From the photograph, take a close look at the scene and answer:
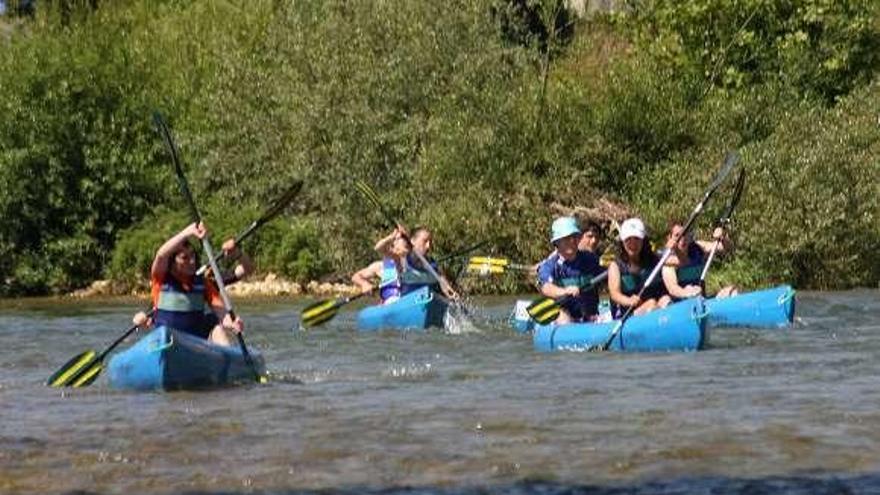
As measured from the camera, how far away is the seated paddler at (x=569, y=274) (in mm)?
15148

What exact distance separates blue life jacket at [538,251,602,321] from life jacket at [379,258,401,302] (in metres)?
4.14

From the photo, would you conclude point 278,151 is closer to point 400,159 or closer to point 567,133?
point 400,159

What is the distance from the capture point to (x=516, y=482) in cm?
805

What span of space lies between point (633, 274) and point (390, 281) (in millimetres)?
5371

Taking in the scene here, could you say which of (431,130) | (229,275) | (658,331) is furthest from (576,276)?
(431,130)

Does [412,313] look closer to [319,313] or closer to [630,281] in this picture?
[319,313]

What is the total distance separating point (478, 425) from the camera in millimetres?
9930

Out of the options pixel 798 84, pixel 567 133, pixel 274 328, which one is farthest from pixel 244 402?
pixel 798 84

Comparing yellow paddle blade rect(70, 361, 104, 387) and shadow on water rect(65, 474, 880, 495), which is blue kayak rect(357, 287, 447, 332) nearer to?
yellow paddle blade rect(70, 361, 104, 387)

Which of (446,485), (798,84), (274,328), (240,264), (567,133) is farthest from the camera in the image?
(798,84)

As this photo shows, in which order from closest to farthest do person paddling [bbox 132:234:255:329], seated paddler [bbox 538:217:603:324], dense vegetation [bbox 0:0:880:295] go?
person paddling [bbox 132:234:255:329] < seated paddler [bbox 538:217:603:324] < dense vegetation [bbox 0:0:880:295]

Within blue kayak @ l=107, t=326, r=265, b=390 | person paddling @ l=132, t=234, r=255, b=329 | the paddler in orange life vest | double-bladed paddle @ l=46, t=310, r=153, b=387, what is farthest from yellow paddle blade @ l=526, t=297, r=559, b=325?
double-bladed paddle @ l=46, t=310, r=153, b=387

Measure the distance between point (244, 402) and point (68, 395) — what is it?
1.57 m

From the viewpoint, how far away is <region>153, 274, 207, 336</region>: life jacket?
41.8ft
